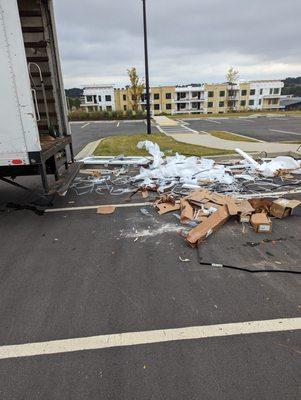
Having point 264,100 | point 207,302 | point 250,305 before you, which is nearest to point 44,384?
point 207,302

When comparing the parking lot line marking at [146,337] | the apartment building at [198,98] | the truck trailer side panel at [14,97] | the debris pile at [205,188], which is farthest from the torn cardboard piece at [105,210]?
Result: the apartment building at [198,98]

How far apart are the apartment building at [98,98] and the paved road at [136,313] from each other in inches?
3301

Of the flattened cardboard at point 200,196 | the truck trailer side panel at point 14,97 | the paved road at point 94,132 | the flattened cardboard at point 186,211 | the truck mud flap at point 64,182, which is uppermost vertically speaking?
the truck trailer side panel at point 14,97

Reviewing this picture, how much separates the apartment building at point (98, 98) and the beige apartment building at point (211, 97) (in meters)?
1.68

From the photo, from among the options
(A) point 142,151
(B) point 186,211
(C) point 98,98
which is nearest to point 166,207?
(B) point 186,211

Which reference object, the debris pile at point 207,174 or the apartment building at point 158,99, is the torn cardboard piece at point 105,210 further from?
the apartment building at point 158,99

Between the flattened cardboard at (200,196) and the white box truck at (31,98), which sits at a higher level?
the white box truck at (31,98)

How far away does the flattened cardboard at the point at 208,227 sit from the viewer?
14.2 ft

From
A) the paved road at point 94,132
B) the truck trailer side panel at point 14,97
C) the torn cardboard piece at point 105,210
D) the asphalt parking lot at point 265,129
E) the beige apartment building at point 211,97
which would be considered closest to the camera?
the truck trailer side panel at point 14,97

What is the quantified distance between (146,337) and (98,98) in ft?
287

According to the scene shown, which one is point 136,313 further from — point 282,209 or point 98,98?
point 98,98

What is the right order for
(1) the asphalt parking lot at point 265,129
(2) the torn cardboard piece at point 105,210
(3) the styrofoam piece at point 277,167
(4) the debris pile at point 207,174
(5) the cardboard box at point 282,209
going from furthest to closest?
1. (1) the asphalt parking lot at point 265,129
2. (3) the styrofoam piece at point 277,167
3. (4) the debris pile at point 207,174
4. (2) the torn cardboard piece at point 105,210
5. (5) the cardboard box at point 282,209

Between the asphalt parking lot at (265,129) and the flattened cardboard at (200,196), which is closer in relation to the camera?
the flattened cardboard at (200,196)

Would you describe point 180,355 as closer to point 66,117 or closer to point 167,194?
point 167,194
